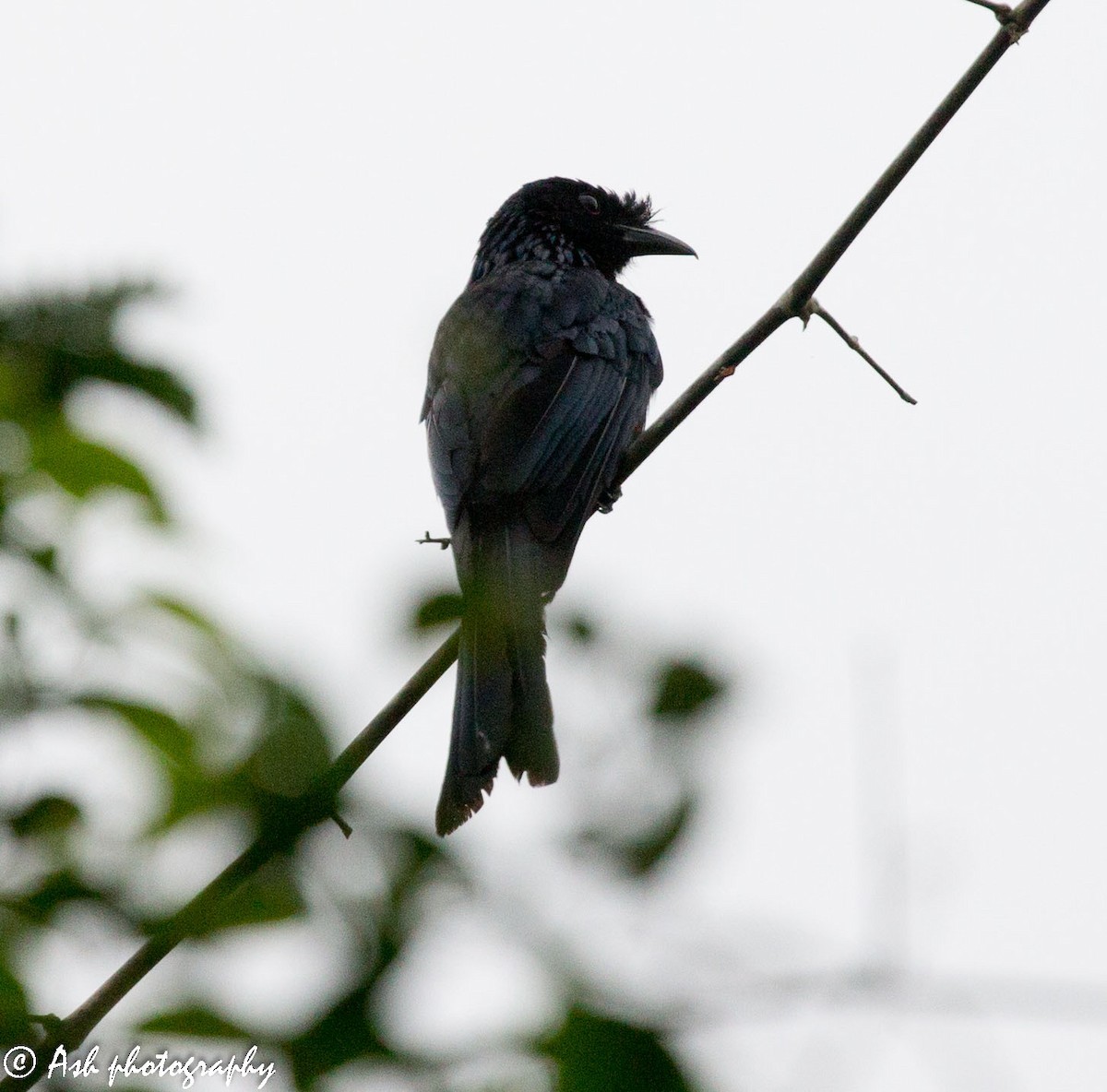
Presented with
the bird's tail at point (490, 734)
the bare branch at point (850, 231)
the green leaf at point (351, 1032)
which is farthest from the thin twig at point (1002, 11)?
the green leaf at point (351, 1032)

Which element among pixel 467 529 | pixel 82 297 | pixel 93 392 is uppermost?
pixel 467 529

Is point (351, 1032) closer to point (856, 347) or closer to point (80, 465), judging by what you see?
point (80, 465)

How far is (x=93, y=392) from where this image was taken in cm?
204

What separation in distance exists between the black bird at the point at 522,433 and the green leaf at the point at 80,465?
156 centimetres

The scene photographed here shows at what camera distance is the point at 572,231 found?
272 inches

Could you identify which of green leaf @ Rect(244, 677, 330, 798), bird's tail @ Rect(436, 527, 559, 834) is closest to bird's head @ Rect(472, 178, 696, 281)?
bird's tail @ Rect(436, 527, 559, 834)

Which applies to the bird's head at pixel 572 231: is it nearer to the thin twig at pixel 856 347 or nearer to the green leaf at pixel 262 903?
the thin twig at pixel 856 347

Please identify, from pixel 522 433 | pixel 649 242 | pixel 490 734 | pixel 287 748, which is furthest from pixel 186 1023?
pixel 649 242

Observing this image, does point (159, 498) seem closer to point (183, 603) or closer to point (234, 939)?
point (183, 603)

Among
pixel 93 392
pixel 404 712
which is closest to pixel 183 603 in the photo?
pixel 93 392

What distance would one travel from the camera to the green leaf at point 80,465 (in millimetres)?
1886

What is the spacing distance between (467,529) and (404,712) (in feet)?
5.48

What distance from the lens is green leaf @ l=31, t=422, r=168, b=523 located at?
74.2 inches

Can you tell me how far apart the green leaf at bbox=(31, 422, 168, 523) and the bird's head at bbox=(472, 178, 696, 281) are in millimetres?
4894
